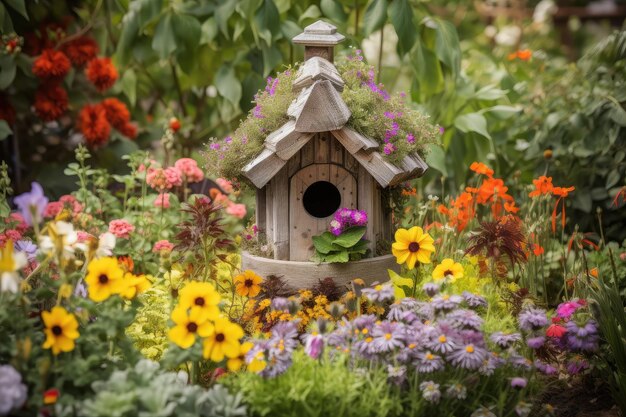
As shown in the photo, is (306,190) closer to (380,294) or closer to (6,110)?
(380,294)

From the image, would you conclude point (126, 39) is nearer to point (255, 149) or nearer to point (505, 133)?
point (255, 149)

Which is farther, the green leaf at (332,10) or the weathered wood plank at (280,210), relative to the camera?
the green leaf at (332,10)

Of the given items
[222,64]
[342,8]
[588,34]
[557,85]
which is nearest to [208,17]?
[222,64]

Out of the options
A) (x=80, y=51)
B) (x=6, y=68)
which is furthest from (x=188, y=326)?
(x=80, y=51)

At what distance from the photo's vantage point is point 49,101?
4.58m

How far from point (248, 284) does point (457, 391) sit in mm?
943

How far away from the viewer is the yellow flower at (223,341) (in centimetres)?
238

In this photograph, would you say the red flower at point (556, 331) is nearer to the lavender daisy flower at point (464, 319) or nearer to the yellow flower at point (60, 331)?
the lavender daisy flower at point (464, 319)

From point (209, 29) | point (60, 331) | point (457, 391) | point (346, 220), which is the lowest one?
point (457, 391)

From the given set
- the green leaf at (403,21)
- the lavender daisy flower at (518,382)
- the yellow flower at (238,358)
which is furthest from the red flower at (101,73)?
the lavender daisy flower at (518,382)

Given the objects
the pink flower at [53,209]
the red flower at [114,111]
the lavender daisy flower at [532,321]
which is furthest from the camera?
the red flower at [114,111]

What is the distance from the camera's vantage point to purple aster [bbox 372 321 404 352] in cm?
240

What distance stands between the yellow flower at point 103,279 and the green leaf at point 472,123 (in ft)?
7.94

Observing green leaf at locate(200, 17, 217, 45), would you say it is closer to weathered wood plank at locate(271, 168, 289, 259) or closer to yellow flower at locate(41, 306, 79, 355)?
weathered wood plank at locate(271, 168, 289, 259)
